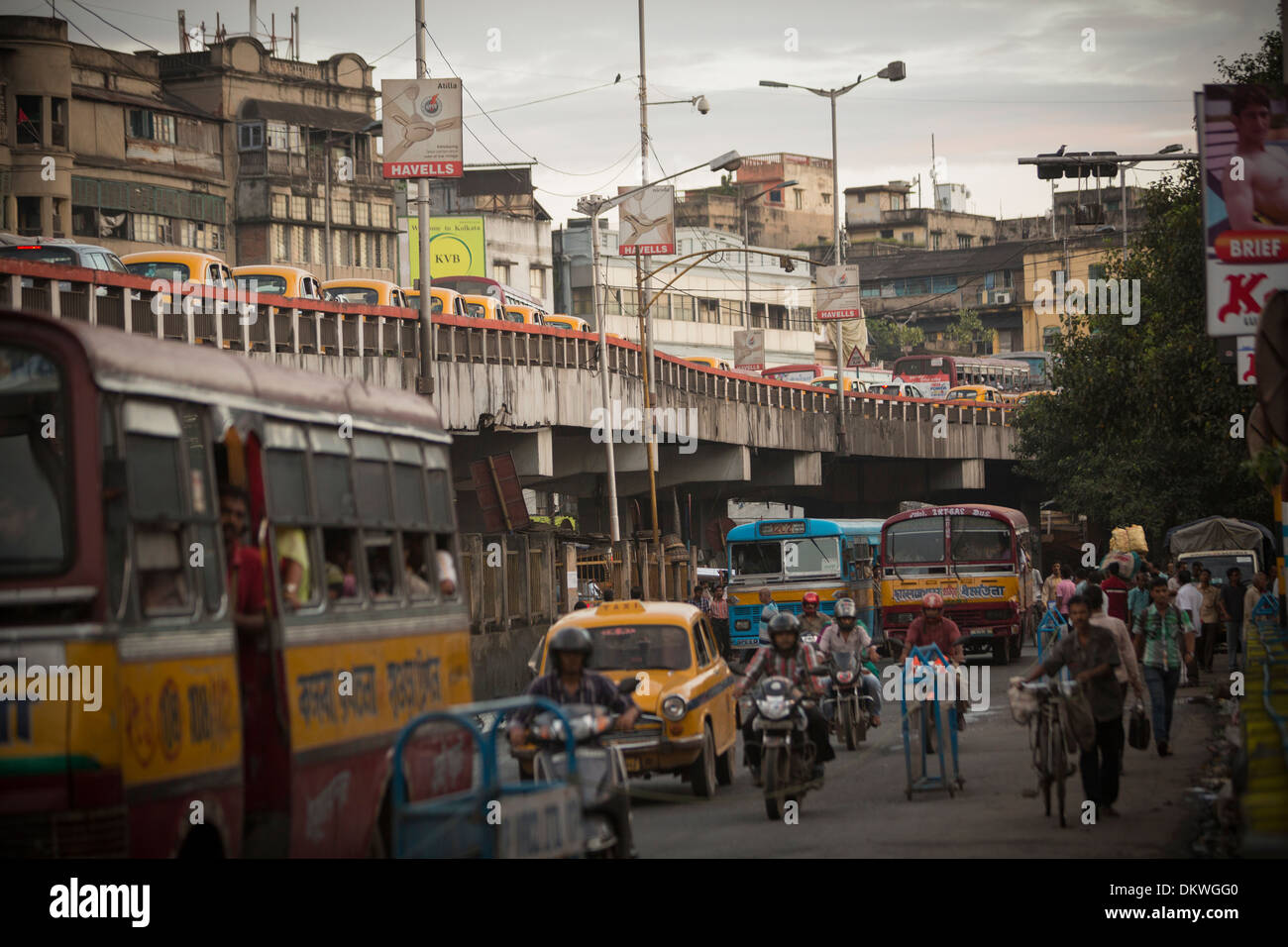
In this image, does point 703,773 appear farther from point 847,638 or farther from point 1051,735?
point 847,638

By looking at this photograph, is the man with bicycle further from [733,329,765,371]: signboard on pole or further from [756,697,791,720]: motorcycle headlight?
[733,329,765,371]: signboard on pole

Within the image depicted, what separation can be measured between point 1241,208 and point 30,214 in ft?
185

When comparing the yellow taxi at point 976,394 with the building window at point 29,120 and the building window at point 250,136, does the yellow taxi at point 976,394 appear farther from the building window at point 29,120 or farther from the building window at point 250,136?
the building window at point 29,120

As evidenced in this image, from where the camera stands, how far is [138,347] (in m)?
8.67

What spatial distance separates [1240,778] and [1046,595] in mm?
26656

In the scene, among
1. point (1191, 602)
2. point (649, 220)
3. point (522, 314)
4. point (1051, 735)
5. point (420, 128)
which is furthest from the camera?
point (522, 314)

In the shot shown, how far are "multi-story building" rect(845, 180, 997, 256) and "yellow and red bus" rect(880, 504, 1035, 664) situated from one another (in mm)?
96420

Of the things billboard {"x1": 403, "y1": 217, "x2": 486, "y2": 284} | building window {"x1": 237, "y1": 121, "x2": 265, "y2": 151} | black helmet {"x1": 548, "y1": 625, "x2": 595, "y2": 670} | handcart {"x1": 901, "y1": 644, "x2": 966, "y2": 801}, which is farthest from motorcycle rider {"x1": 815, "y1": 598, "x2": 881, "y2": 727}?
billboard {"x1": 403, "y1": 217, "x2": 486, "y2": 284}

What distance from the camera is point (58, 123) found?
218ft

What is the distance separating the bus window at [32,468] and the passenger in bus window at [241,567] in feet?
3.29

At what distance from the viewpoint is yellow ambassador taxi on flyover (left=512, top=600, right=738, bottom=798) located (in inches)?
613

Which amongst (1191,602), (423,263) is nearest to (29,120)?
(423,263)
